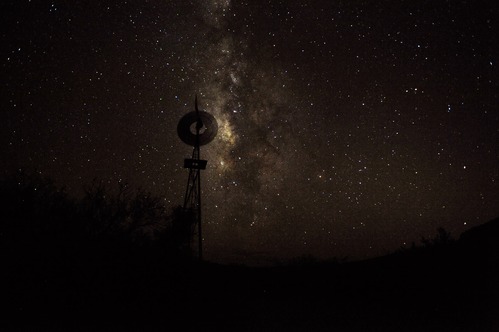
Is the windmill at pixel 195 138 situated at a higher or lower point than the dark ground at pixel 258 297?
higher

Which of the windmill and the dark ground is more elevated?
the windmill

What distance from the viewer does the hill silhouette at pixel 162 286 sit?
10.8 m

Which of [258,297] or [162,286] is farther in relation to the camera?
[258,297]

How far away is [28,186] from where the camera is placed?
13.3 metres

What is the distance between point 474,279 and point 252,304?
734cm

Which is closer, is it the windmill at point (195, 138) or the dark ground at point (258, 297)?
the dark ground at point (258, 297)

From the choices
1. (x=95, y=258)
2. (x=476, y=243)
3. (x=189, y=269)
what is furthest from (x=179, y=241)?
(x=476, y=243)

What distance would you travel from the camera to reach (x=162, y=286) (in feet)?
44.4

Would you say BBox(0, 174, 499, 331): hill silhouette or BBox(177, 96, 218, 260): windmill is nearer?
BBox(0, 174, 499, 331): hill silhouette

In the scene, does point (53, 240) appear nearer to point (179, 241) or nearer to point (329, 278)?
point (179, 241)

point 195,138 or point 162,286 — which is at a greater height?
point 195,138

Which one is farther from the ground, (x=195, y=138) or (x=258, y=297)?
(x=195, y=138)

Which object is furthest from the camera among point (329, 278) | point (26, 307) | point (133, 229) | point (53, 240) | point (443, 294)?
point (329, 278)

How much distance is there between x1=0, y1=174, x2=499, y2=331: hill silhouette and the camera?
10.8 meters
